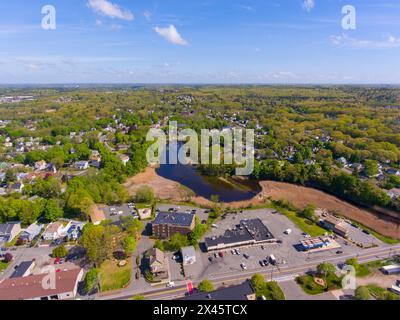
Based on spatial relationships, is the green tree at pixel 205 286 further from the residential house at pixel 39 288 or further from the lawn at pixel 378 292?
the lawn at pixel 378 292

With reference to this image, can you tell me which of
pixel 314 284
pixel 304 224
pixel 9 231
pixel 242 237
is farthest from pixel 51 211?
pixel 304 224

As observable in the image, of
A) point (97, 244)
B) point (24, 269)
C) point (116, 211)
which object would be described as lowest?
point (24, 269)

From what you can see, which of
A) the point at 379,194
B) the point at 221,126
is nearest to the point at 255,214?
the point at 379,194

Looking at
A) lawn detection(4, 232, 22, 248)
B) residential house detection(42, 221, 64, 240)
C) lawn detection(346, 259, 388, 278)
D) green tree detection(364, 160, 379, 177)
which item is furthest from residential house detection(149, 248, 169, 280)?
green tree detection(364, 160, 379, 177)

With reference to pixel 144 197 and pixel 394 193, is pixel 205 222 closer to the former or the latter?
pixel 144 197

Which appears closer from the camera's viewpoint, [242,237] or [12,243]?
[242,237]

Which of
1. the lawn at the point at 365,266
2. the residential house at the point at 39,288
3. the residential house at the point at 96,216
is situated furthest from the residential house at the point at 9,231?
the lawn at the point at 365,266
